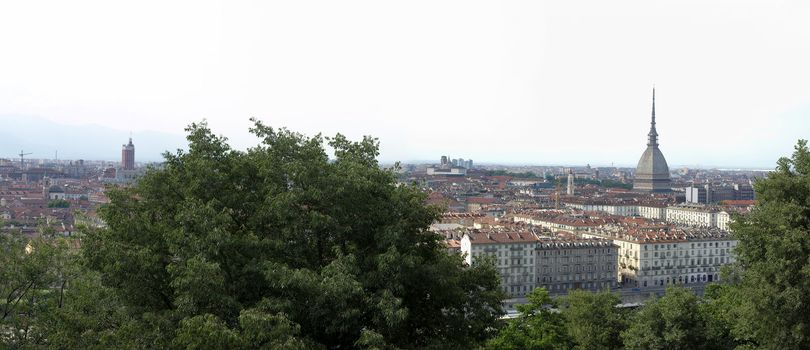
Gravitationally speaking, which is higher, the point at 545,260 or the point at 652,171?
the point at 652,171

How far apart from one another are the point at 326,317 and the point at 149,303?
2.84 metres

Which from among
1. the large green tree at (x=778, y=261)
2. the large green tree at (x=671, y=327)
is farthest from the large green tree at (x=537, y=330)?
the large green tree at (x=778, y=261)

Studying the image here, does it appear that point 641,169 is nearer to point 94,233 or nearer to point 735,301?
point 735,301

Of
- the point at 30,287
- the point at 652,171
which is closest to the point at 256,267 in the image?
the point at 30,287

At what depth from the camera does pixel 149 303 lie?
1183 centimetres

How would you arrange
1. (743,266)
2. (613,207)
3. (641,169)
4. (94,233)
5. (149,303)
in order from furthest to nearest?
(641,169) → (613,207) → (743,266) → (94,233) → (149,303)

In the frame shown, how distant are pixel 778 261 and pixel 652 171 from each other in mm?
150698

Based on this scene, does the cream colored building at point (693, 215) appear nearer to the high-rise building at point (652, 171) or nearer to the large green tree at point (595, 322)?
the high-rise building at point (652, 171)

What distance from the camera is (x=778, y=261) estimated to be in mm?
17562

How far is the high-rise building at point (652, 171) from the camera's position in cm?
16212

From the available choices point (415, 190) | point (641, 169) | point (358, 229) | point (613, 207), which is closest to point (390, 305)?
point (358, 229)

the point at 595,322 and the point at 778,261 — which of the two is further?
the point at 595,322

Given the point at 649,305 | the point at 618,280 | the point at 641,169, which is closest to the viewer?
the point at 649,305

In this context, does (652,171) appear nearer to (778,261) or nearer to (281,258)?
(778,261)
